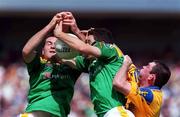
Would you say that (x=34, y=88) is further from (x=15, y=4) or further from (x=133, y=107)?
(x=15, y=4)

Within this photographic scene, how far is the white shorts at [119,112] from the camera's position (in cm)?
802

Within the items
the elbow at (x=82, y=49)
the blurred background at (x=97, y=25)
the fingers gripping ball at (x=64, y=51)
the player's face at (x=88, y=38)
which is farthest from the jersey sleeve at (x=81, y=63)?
the blurred background at (x=97, y=25)

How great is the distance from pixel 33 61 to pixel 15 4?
9.19m

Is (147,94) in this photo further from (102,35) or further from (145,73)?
(102,35)

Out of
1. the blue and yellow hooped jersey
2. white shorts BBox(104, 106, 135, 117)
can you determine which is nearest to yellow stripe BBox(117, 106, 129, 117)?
white shorts BBox(104, 106, 135, 117)

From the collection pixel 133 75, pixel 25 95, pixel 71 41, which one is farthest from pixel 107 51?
pixel 25 95

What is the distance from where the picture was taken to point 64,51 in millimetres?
8430

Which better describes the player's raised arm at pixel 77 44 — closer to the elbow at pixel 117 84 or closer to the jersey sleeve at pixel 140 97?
the elbow at pixel 117 84

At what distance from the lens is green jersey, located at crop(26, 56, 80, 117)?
28.3 ft

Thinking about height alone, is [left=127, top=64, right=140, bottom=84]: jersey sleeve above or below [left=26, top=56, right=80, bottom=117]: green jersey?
above

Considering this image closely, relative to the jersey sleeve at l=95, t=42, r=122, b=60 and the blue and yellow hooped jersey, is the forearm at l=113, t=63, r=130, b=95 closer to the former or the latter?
the blue and yellow hooped jersey

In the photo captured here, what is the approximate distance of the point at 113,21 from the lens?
1880 cm

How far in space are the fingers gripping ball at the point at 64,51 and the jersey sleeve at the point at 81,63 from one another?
6 centimetres

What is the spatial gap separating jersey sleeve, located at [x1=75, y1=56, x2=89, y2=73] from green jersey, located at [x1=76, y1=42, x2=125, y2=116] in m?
0.28
